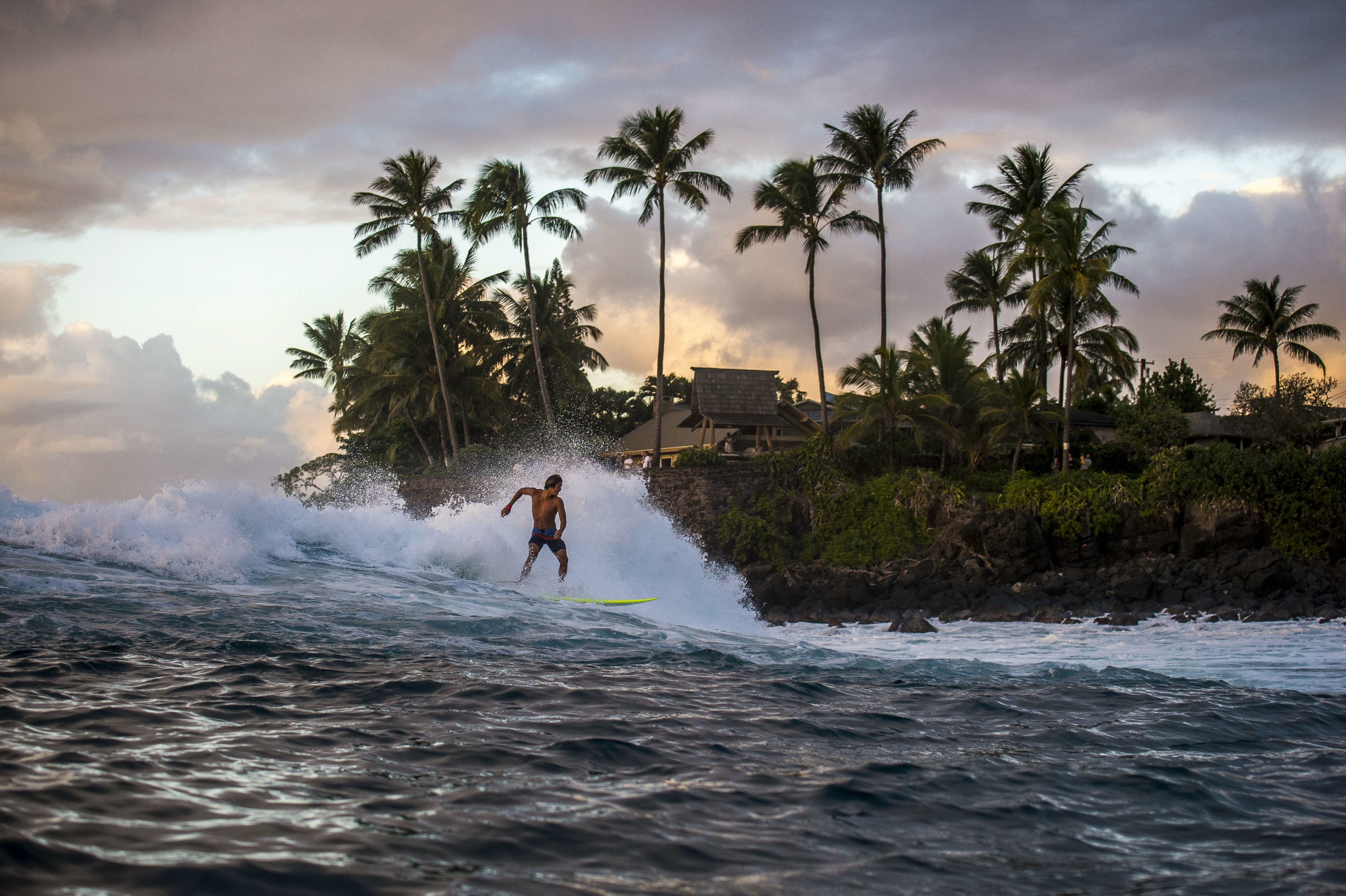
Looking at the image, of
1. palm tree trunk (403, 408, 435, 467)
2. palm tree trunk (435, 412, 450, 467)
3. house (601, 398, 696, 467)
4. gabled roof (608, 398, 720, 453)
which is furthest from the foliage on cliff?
palm tree trunk (403, 408, 435, 467)

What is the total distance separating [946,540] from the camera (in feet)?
73.8

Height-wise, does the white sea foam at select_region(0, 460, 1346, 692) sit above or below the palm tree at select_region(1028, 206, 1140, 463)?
below

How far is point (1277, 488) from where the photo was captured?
67.6 feet

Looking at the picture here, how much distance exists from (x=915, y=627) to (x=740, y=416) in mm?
18669

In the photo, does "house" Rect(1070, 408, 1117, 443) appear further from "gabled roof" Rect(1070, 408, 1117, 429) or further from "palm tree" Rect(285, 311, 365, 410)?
"palm tree" Rect(285, 311, 365, 410)

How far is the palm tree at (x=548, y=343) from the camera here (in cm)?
3784

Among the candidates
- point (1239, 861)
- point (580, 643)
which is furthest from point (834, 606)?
point (1239, 861)

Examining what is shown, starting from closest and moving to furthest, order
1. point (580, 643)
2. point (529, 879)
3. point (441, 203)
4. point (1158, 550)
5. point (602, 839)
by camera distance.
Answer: point (529, 879), point (602, 839), point (580, 643), point (1158, 550), point (441, 203)

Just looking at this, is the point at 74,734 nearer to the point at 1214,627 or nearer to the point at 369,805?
the point at 369,805

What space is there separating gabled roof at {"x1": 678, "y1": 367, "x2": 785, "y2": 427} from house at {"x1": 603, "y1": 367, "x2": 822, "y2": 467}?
0.05 ft

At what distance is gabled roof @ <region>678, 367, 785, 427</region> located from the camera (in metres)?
33.5

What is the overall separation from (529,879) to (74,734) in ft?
8.30

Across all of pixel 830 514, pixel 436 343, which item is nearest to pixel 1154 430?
pixel 830 514

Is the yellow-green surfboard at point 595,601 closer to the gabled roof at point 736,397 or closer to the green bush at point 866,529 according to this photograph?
the green bush at point 866,529
